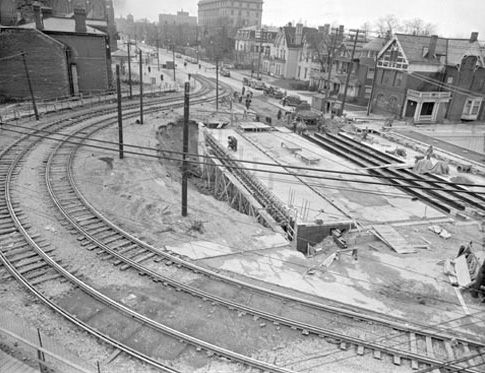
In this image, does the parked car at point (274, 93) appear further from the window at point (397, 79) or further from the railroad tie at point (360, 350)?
the railroad tie at point (360, 350)

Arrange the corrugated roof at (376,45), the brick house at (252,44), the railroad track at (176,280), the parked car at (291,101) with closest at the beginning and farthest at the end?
the railroad track at (176,280)
the parked car at (291,101)
the corrugated roof at (376,45)
the brick house at (252,44)

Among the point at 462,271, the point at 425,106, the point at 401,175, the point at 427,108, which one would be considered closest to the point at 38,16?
the point at 401,175

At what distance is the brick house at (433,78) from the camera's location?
41594 millimetres

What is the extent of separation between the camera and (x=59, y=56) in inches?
1684

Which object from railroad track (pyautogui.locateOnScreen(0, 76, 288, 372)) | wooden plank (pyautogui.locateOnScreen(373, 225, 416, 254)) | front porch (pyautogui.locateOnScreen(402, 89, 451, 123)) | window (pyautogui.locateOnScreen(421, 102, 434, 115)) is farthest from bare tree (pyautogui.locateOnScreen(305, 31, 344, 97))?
railroad track (pyautogui.locateOnScreen(0, 76, 288, 372))

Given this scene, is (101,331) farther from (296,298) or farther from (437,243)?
(437,243)

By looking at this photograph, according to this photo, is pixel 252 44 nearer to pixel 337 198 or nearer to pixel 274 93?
pixel 274 93

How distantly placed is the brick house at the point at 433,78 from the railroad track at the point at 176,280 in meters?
34.3

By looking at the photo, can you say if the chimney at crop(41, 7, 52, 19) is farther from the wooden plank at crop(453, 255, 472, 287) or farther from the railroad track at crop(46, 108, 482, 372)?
the wooden plank at crop(453, 255, 472, 287)

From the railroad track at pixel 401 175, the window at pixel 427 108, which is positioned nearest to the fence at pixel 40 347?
the railroad track at pixel 401 175

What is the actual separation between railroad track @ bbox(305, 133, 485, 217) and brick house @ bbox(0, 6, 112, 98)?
1121 inches

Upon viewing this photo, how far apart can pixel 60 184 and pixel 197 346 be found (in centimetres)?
1407

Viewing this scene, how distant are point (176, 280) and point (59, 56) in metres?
38.8

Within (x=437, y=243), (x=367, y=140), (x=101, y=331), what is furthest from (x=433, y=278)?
(x=367, y=140)
